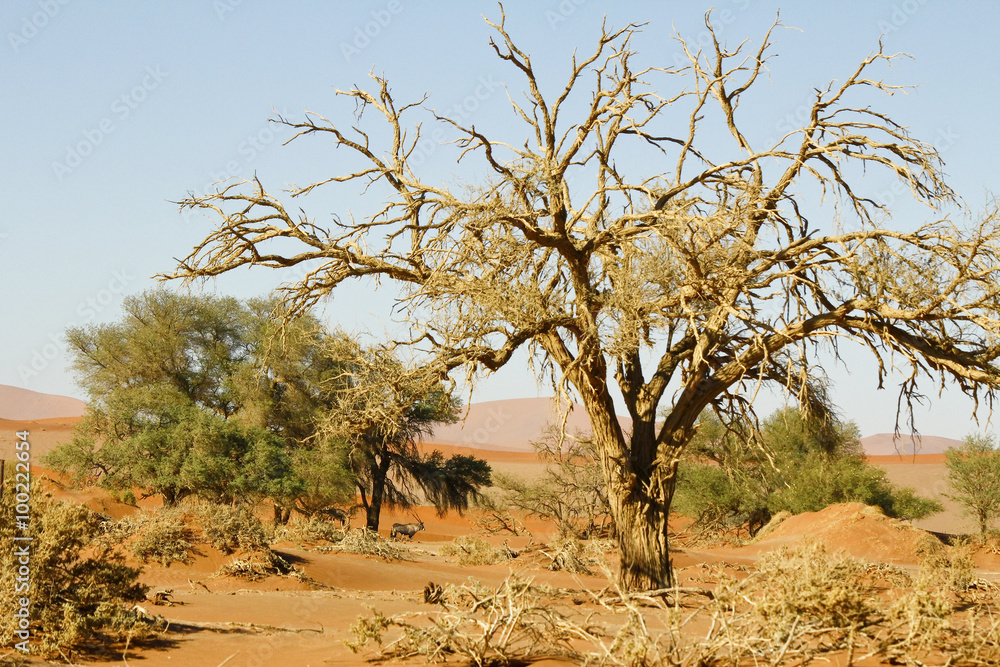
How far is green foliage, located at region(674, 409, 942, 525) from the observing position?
2855cm

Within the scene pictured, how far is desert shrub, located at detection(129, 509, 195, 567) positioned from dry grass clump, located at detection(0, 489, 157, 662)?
6134 mm

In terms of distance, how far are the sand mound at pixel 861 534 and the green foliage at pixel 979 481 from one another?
19.3ft

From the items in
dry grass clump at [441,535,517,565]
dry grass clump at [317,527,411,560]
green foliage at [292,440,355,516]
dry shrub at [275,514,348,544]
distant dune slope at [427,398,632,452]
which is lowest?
dry grass clump at [441,535,517,565]

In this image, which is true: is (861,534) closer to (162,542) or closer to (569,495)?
(569,495)

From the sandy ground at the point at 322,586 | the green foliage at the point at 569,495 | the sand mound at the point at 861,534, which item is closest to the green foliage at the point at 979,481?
the sandy ground at the point at 322,586

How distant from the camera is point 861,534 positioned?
22453 mm

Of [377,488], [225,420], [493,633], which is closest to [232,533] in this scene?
[493,633]

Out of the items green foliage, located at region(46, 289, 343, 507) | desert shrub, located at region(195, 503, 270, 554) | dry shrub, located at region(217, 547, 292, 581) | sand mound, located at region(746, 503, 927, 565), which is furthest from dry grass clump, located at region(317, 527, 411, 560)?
sand mound, located at region(746, 503, 927, 565)

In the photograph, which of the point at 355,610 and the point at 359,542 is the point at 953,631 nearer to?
the point at 355,610

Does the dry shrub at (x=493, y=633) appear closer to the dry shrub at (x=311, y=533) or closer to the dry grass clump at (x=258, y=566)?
the dry grass clump at (x=258, y=566)

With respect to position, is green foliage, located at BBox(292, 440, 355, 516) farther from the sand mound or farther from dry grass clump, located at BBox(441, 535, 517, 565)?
the sand mound

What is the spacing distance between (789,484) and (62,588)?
2523cm

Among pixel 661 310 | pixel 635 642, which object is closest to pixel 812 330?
pixel 661 310

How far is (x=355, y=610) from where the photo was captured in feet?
38.0
